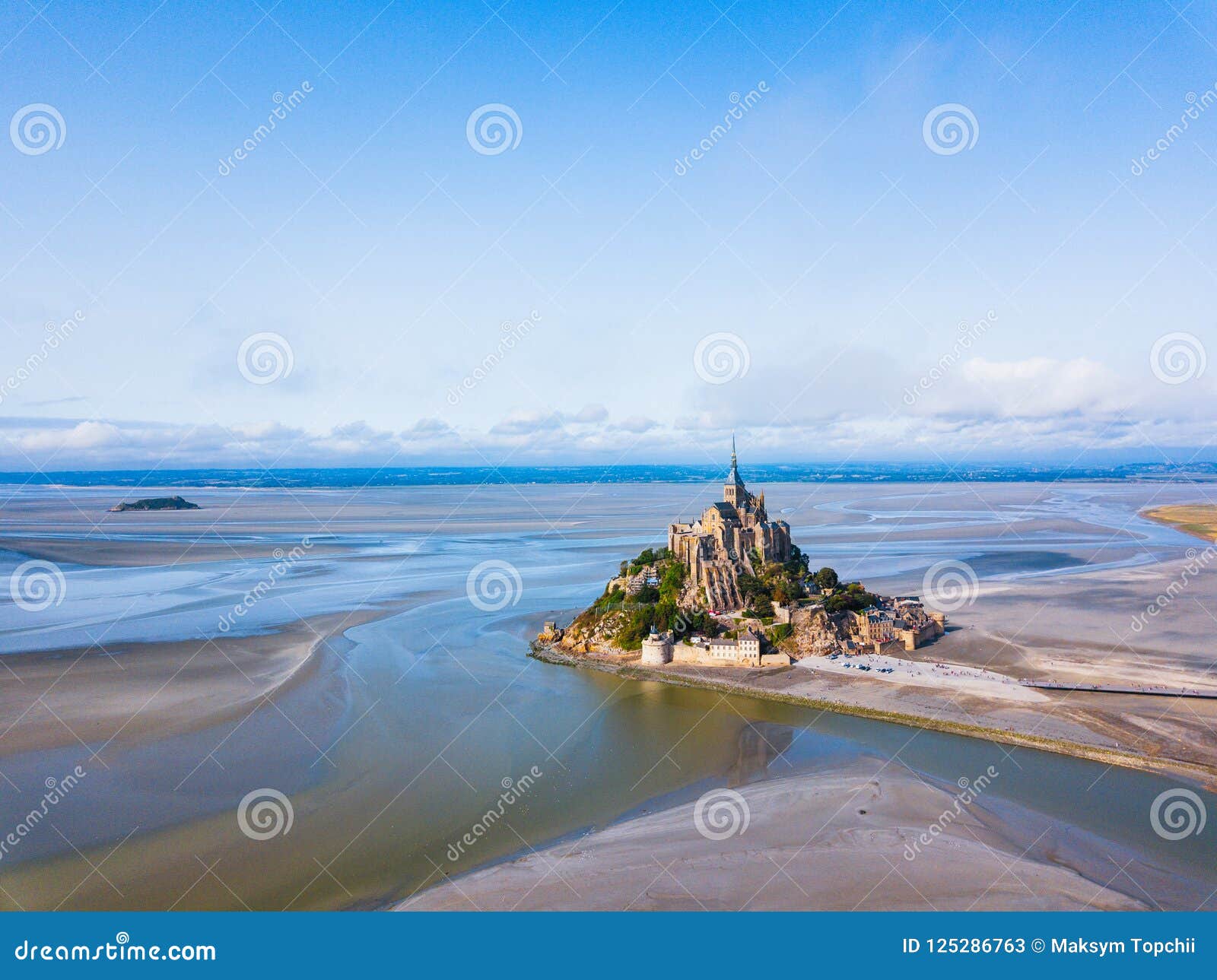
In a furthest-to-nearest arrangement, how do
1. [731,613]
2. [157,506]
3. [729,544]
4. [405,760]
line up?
1. [157,506]
2. [729,544]
3. [731,613]
4. [405,760]

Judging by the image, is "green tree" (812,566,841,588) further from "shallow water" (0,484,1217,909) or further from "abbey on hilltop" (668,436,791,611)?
"shallow water" (0,484,1217,909)

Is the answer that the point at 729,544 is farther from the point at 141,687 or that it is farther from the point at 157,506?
the point at 157,506

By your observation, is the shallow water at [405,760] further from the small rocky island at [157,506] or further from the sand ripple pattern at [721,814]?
the small rocky island at [157,506]

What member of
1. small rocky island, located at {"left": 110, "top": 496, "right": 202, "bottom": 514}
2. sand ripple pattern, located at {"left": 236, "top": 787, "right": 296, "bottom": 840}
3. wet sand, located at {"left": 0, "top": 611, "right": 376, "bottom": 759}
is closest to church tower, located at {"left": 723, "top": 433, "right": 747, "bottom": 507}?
wet sand, located at {"left": 0, "top": 611, "right": 376, "bottom": 759}

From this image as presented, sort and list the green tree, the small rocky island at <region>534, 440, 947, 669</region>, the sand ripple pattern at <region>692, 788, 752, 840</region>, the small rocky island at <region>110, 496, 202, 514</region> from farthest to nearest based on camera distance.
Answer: the small rocky island at <region>110, 496, 202, 514</region>
the green tree
the small rocky island at <region>534, 440, 947, 669</region>
the sand ripple pattern at <region>692, 788, 752, 840</region>

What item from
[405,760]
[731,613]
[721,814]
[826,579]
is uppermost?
[826,579]

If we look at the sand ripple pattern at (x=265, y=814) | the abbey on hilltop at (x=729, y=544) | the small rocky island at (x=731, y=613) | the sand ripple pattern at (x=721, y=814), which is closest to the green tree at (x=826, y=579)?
the small rocky island at (x=731, y=613)

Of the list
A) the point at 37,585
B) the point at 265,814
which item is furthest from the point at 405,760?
the point at 37,585
